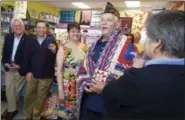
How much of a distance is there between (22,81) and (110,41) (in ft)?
6.61

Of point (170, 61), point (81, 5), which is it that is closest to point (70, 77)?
point (170, 61)

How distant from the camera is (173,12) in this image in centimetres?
86

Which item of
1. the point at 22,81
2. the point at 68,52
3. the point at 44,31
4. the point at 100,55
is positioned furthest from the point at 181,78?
the point at 22,81

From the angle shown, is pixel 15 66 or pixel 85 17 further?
pixel 85 17

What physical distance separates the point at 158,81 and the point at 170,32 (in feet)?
0.52

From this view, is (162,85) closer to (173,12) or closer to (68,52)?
(173,12)

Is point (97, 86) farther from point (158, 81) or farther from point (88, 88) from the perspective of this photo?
point (158, 81)

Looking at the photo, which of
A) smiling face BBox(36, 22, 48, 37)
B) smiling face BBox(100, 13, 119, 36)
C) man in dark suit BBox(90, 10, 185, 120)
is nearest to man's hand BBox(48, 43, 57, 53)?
smiling face BBox(36, 22, 48, 37)

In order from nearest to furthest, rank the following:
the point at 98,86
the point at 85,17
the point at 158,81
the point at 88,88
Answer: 1. the point at 158,81
2. the point at 98,86
3. the point at 88,88
4. the point at 85,17

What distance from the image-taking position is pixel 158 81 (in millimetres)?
800

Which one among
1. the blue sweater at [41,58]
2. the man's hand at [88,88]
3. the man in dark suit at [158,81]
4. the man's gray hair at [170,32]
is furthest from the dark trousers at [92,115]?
the blue sweater at [41,58]

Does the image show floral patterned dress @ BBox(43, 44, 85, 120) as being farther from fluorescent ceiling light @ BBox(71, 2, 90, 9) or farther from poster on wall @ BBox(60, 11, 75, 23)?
fluorescent ceiling light @ BBox(71, 2, 90, 9)

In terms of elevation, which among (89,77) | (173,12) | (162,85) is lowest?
(89,77)

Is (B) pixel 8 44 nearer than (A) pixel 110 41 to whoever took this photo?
No
